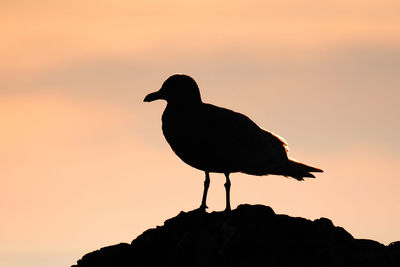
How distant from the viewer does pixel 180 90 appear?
22750 millimetres

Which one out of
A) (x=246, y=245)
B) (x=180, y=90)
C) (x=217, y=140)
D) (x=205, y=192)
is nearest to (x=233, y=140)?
(x=217, y=140)

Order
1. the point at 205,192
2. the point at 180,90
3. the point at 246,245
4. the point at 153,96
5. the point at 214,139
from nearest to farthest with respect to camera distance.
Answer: the point at 246,245, the point at 214,139, the point at 205,192, the point at 180,90, the point at 153,96

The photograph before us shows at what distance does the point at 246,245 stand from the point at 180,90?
6.27 metres

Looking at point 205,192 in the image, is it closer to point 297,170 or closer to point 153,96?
point 297,170

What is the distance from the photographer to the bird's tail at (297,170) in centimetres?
2286

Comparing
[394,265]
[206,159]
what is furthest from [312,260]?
[206,159]

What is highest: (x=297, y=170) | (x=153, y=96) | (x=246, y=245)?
(x=153, y=96)

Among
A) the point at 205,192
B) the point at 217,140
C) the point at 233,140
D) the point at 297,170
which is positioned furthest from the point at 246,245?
the point at 297,170

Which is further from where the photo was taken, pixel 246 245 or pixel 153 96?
pixel 153 96

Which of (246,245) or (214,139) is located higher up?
(214,139)

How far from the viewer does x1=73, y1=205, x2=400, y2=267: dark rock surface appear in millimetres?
17828

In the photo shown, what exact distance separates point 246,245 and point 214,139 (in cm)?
489

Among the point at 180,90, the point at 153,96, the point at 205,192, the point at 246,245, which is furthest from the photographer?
the point at 153,96

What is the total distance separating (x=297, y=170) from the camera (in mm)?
22969
